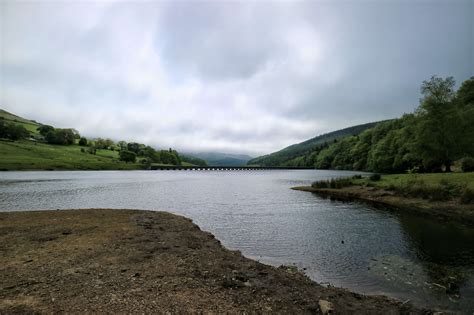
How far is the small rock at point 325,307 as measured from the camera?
32.3 ft

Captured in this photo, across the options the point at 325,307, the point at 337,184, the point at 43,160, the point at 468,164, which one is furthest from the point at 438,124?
the point at 43,160

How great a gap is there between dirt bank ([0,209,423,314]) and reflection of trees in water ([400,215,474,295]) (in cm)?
519

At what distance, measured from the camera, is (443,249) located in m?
20.0

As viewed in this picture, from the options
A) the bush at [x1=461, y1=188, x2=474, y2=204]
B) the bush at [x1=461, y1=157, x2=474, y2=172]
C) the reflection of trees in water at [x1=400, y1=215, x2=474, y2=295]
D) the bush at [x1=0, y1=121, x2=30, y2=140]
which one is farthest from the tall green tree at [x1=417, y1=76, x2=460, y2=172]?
the bush at [x1=0, y1=121, x2=30, y2=140]

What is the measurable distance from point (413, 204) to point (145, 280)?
36.6 metres

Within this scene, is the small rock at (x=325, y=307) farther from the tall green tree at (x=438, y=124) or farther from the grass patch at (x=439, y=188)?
the tall green tree at (x=438, y=124)

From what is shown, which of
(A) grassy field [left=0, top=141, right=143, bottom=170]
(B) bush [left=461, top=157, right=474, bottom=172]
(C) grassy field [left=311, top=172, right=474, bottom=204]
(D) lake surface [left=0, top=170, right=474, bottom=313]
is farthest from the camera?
(A) grassy field [left=0, top=141, right=143, bottom=170]

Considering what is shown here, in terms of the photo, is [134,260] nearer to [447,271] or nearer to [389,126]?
[447,271]

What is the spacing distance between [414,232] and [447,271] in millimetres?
10184

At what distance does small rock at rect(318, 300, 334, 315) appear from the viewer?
985 centimetres

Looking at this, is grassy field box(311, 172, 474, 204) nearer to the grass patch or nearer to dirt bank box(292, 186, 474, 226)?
the grass patch

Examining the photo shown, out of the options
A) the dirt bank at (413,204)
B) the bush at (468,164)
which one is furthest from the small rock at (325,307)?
the bush at (468,164)

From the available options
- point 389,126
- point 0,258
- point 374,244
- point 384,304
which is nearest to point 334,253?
point 374,244

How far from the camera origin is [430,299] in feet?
40.5
